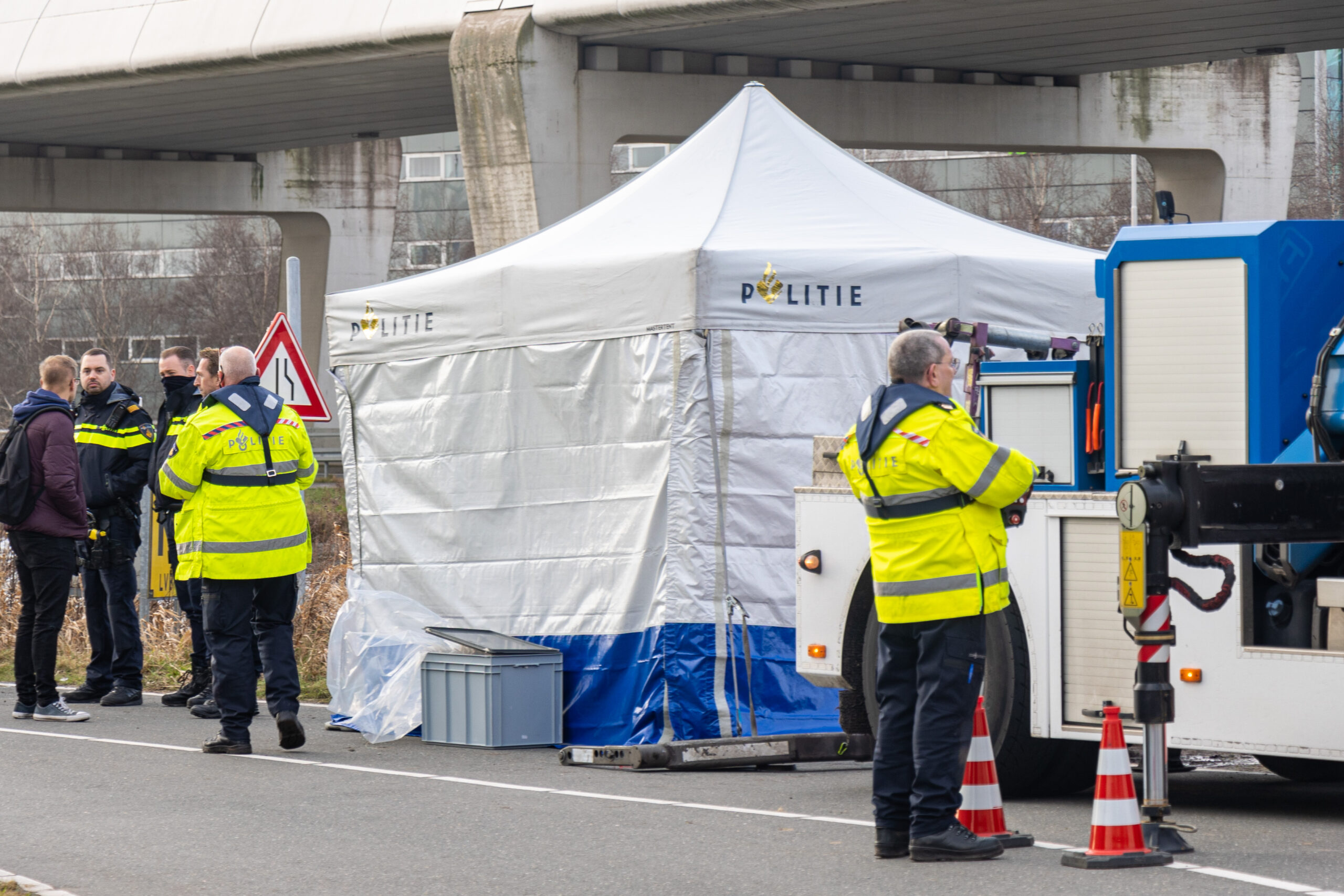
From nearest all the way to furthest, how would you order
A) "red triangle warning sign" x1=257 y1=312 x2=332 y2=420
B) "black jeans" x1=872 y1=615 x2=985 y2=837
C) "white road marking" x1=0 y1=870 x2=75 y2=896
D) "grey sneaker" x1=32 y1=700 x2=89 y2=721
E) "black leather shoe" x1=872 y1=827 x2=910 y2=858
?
1. "white road marking" x1=0 y1=870 x2=75 y2=896
2. "black jeans" x1=872 y1=615 x2=985 y2=837
3. "black leather shoe" x1=872 y1=827 x2=910 y2=858
4. "grey sneaker" x1=32 y1=700 x2=89 y2=721
5. "red triangle warning sign" x1=257 y1=312 x2=332 y2=420

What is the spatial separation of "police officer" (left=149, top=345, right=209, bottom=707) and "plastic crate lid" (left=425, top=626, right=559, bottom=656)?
1.77 m

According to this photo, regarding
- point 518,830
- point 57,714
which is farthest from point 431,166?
point 518,830

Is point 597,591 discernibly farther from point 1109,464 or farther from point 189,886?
point 189,886

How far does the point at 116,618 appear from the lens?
12.4 m

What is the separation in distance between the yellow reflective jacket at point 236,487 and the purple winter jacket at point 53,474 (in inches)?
66.0

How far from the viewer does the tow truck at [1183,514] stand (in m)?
6.66

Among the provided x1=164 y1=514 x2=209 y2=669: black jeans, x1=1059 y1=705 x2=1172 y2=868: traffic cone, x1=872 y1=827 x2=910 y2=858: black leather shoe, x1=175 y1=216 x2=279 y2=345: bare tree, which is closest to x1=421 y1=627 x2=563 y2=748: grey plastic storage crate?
x1=164 y1=514 x2=209 y2=669: black jeans

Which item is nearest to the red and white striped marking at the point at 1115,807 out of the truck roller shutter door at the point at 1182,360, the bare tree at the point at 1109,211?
the truck roller shutter door at the point at 1182,360

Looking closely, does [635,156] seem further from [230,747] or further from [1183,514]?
[1183,514]

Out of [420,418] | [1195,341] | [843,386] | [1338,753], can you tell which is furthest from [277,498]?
[1338,753]

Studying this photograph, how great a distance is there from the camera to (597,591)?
10.6m

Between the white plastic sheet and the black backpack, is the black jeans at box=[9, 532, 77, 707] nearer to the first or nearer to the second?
the black backpack

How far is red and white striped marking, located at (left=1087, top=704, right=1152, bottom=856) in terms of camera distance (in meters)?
6.49

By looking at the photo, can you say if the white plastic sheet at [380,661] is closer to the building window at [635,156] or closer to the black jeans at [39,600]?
the black jeans at [39,600]
